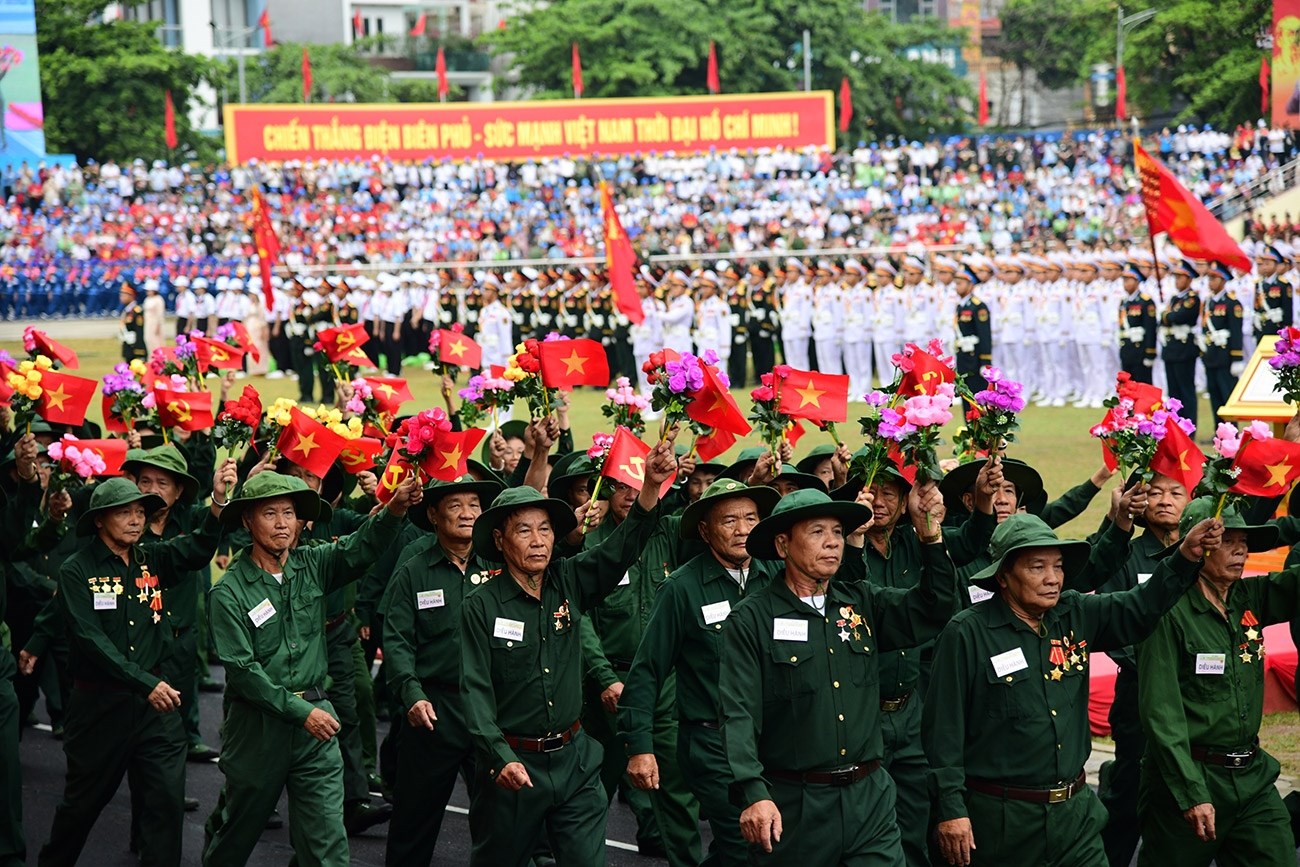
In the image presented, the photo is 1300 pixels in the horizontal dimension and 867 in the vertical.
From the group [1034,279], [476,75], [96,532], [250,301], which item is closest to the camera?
[96,532]

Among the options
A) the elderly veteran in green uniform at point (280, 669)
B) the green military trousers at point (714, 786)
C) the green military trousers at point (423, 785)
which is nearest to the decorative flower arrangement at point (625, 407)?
the elderly veteran in green uniform at point (280, 669)

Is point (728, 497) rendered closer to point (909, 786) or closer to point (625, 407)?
point (909, 786)

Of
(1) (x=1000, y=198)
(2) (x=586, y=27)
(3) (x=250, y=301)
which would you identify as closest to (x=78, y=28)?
(2) (x=586, y=27)

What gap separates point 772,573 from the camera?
7168 millimetres

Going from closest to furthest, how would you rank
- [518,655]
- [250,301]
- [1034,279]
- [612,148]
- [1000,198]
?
1. [518,655]
2. [1034,279]
3. [250,301]
4. [1000,198]
5. [612,148]

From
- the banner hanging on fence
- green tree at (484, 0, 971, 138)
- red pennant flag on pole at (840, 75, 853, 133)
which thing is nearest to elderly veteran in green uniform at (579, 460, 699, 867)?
the banner hanging on fence

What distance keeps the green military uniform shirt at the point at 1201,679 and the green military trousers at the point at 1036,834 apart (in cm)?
51

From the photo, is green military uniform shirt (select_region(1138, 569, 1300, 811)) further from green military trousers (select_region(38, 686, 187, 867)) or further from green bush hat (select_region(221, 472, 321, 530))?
green military trousers (select_region(38, 686, 187, 867))

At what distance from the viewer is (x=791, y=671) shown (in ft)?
19.9

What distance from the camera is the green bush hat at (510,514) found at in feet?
22.4

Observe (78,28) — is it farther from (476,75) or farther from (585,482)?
(585,482)

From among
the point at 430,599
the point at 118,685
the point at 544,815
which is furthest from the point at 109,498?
the point at 544,815

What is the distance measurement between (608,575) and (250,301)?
2780 cm

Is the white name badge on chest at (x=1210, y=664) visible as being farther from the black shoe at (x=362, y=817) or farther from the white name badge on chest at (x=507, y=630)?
the black shoe at (x=362, y=817)
